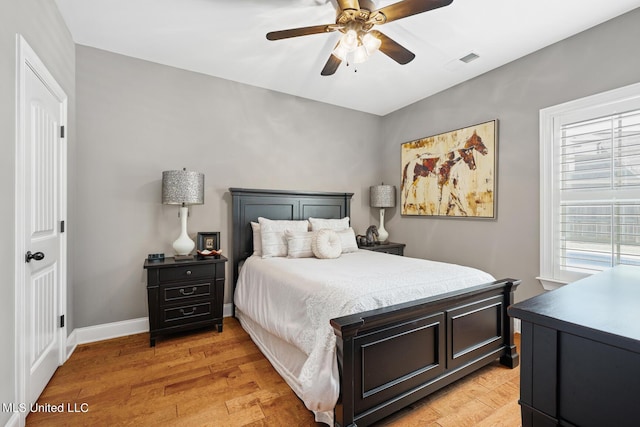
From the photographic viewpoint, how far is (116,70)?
2.95 m

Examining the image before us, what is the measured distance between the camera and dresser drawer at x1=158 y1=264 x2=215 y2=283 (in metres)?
2.74

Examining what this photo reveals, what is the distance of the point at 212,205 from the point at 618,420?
3379 millimetres

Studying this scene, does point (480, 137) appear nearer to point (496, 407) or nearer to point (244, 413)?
point (496, 407)

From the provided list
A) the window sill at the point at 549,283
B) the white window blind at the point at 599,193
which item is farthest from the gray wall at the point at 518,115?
the white window blind at the point at 599,193

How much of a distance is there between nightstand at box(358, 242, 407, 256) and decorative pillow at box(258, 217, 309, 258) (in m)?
1.17

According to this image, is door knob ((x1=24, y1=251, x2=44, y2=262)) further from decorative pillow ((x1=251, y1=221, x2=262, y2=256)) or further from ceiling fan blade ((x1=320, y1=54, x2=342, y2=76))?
ceiling fan blade ((x1=320, y1=54, x2=342, y2=76))

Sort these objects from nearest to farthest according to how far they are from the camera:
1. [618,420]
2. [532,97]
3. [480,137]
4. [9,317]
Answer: [618,420] → [9,317] → [532,97] → [480,137]

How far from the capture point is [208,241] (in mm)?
3273

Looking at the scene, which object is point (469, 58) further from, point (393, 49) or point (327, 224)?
point (327, 224)

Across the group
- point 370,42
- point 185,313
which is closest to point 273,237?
point 185,313

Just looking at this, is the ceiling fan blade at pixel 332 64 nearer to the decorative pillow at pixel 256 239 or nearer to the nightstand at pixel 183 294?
the decorative pillow at pixel 256 239

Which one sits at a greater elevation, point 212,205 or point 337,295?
point 212,205

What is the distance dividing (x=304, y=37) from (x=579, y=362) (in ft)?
9.34

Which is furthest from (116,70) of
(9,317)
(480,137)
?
(480,137)
